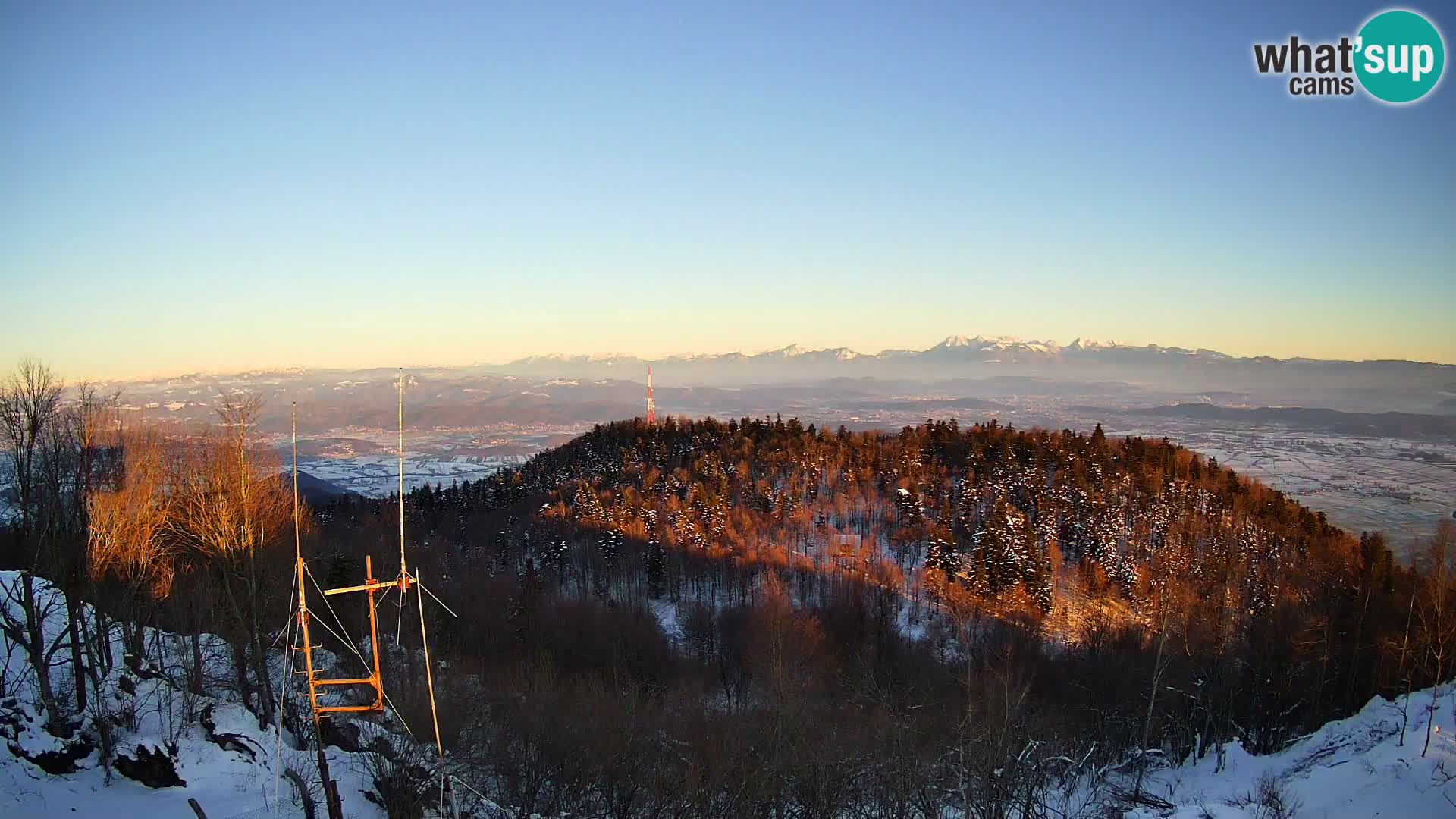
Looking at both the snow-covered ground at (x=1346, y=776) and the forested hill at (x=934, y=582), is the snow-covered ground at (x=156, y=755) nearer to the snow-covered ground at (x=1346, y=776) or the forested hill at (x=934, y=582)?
the forested hill at (x=934, y=582)

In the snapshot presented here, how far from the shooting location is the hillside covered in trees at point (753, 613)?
67.3ft

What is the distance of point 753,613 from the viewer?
49844mm

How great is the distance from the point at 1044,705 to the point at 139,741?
38.5 m

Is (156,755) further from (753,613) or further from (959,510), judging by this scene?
(959,510)

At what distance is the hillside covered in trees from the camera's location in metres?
20.5

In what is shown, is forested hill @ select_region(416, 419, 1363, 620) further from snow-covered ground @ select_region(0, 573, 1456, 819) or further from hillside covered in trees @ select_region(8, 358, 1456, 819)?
snow-covered ground @ select_region(0, 573, 1456, 819)

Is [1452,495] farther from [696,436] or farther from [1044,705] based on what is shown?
[696,436]

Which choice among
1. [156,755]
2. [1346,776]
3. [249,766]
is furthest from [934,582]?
[156,755]

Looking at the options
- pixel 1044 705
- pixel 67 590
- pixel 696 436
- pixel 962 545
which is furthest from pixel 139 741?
pixel 696 436

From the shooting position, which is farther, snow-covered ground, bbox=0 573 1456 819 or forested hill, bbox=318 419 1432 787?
forested hill, bbox=318 419 1432 787

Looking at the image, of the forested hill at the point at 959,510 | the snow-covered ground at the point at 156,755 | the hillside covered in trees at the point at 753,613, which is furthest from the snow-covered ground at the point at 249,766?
the forested hill at the point at 959,510

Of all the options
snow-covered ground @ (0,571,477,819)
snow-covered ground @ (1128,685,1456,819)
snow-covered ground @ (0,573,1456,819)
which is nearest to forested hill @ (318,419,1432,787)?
snow-covered ground @ (1128,685,1456,819)

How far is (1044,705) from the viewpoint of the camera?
3859 cm

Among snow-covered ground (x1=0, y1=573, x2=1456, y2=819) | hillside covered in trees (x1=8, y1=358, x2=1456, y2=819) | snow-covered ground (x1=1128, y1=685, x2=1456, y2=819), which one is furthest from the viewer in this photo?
hillside covered in trees (x1=8, y1=358, x2=1456, y2=819)
